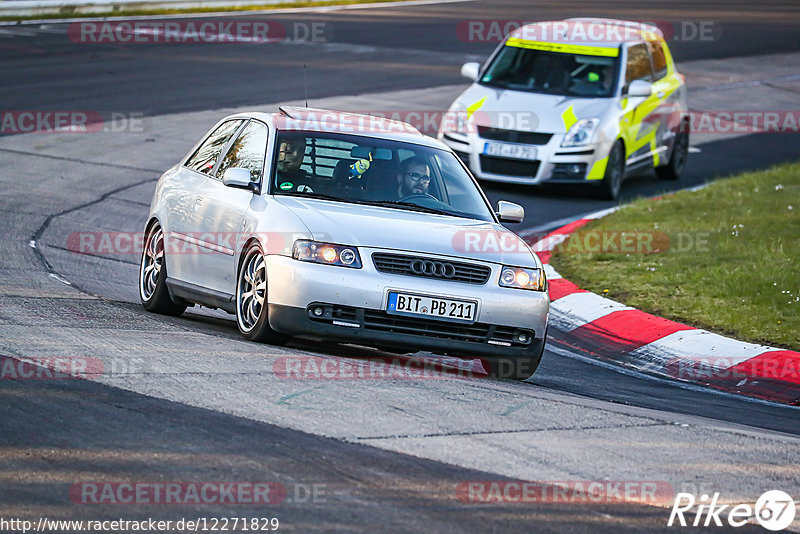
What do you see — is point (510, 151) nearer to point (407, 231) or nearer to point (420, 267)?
point (407, 231)

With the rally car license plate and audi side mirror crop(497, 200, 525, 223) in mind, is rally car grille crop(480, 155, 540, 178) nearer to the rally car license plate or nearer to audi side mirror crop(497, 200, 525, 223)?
the rally car license plate

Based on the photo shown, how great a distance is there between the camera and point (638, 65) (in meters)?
17.3

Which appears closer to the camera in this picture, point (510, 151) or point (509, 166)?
point (510, 151)

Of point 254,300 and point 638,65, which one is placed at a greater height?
point 638,65

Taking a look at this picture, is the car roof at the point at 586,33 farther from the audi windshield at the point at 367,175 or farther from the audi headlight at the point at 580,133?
the audi windshield at the point at 367,175

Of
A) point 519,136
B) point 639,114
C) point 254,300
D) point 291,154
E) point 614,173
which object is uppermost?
point 291,154

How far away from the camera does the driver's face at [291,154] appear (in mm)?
8758

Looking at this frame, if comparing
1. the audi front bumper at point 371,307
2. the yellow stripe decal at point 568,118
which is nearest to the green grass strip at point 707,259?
the yellow stripe decal at point 568,118

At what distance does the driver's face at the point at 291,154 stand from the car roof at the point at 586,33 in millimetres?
9020

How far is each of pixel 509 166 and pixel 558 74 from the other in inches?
64.7

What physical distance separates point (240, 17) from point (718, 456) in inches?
1119

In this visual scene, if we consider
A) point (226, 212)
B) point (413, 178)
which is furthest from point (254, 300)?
point (413, 178)

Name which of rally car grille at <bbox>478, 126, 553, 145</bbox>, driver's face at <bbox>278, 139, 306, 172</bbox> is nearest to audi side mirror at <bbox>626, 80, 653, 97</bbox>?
rally car grille at <bbox>478, 126, 553, 145</bbox>

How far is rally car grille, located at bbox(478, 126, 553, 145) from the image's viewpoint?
15992 millimetres
